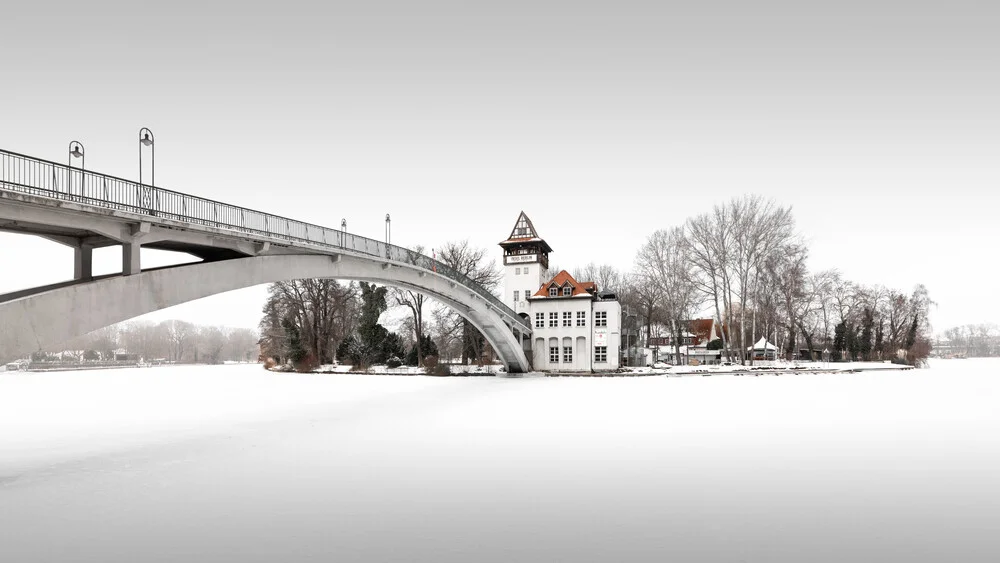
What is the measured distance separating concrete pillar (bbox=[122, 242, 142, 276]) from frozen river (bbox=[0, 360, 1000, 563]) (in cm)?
452

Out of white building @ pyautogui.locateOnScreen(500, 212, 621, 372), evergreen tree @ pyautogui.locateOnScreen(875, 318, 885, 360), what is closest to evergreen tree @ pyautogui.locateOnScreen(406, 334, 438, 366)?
white building @ pyautogui.locateOnScreen(500, 212, 621, 372)

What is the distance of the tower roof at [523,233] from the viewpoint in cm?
5941

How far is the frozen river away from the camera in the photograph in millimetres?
6449

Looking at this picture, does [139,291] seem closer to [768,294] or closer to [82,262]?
[82,262]

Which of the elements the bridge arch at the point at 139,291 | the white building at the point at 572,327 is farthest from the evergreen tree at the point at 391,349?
the bridge arch at the point at 139,291

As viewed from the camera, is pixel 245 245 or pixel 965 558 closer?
pixel 965 558

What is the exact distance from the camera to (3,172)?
12.6 metres

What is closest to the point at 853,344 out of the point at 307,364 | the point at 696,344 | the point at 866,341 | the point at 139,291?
the point at 866,341

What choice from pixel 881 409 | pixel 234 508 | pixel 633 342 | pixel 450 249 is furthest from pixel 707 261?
pixel 234 508

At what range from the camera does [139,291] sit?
16000mm

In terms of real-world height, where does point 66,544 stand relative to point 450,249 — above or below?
below

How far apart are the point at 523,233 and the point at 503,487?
52.0 meters

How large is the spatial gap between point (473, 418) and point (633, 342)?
172 feet

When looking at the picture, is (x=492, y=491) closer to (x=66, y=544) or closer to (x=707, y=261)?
(x=66, y=544)
